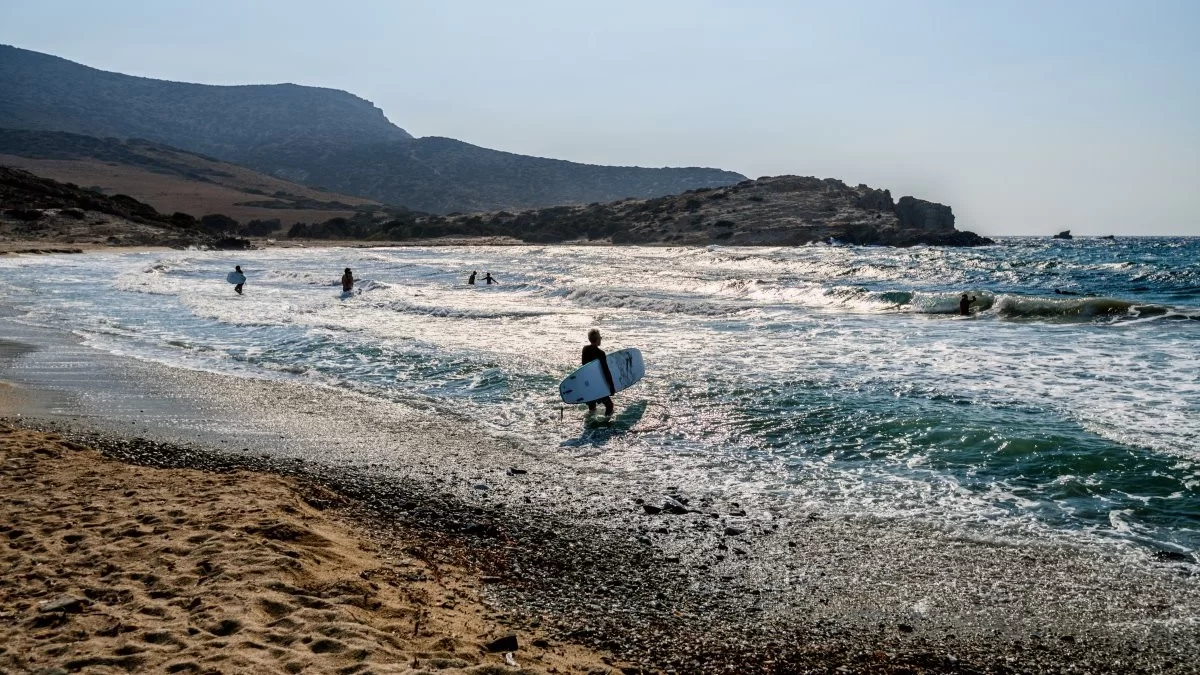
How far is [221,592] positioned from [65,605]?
2.69 ft

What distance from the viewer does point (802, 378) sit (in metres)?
13.6

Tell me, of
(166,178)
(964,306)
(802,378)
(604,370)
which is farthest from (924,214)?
(166,178)

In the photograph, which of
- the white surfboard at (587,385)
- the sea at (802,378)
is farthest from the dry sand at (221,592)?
the white surfboard at (587,385)

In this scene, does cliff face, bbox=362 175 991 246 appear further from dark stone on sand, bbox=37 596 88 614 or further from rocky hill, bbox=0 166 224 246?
dark stone on sand, bbox=37 596 88 614

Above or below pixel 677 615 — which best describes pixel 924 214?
above

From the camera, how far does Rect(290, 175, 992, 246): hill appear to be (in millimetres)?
97625

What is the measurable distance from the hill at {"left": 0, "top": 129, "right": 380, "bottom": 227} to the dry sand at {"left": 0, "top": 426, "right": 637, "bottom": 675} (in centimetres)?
12830

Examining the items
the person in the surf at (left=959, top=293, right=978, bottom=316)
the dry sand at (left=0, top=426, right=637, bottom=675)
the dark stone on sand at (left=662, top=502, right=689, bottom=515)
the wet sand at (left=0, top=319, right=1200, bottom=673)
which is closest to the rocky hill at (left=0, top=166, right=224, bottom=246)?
the wet sand at (left=0, top=319, right=1200, bottom=673)

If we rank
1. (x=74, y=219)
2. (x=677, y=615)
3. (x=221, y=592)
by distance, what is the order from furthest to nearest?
(x=74, y=219)
(x=677, y=615)
(x=221, y=592)

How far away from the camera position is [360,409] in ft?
38.0

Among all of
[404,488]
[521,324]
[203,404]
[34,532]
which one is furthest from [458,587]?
[521,324]

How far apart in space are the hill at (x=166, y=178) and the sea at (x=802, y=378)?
10862 centimetres

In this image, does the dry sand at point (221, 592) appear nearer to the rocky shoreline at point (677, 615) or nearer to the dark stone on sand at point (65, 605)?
the dark stone on sand at point (65, 605)

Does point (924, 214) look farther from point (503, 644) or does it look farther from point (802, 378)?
point (503, 644)
